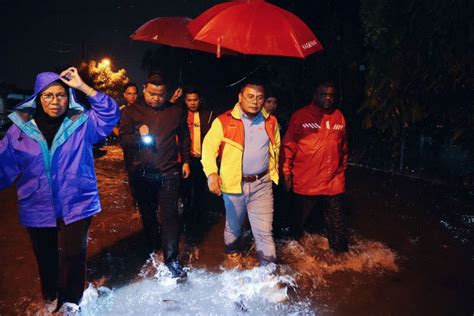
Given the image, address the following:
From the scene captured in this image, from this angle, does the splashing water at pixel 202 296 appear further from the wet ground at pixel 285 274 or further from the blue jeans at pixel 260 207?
the blue jeans at pixel 260 207

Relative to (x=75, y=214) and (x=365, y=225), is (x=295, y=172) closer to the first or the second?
(x=365, y=225)

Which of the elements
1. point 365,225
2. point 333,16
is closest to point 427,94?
point 365,225

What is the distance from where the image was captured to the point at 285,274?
420 centimetres

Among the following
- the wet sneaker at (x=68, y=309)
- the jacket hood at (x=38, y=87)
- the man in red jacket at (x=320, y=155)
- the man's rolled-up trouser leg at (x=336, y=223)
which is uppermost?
the jacket hood at (x=38, y=87)

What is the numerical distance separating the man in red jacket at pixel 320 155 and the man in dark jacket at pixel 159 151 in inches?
53.0

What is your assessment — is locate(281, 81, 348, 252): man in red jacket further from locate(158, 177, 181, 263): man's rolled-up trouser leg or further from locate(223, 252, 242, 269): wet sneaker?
locate(158, 177, 181, 263): man's rolled-up trouser leg

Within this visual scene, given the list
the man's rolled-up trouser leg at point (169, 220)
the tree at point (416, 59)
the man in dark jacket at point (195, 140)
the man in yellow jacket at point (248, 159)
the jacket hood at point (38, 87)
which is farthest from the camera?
the man in dark jacket at point (195, 140)

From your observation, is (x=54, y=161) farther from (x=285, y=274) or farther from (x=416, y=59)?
(x=416, y=59)

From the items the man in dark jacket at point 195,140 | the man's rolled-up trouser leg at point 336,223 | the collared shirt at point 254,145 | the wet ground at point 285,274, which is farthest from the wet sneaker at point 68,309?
the man's rolled-up trouser leg at point 336,223

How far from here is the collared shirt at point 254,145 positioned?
389 centimetres

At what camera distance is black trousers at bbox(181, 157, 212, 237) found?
552 cm

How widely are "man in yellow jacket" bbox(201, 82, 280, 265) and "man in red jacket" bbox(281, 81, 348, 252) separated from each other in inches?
20.1

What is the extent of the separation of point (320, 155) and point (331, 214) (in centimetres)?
77

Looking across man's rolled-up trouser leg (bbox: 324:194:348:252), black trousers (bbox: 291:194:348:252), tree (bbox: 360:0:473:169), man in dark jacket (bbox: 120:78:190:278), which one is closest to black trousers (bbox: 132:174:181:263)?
man in dark jacket (bbox: 120:78:190:278)
